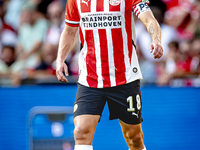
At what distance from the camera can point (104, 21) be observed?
122 inches

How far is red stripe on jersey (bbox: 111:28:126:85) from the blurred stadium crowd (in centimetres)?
213

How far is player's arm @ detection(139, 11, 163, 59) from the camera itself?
260 centimetres

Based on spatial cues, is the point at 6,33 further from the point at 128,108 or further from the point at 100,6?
the point at 128,108

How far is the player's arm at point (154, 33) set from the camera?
2.60 meters

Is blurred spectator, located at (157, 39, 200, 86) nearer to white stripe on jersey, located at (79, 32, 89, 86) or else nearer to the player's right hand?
white stripe on jersey, located at (79, 32, 89, 86)

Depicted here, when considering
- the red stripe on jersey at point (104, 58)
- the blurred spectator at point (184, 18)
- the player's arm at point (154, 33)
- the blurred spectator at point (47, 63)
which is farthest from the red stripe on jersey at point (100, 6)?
the blurred spectator at point (184, 18)

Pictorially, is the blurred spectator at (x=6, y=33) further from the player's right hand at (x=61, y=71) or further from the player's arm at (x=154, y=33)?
the player's arm at (x=154, y=33)

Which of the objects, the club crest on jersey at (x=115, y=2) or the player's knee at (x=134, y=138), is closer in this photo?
the club crest on jersey at (x=115, y=2)

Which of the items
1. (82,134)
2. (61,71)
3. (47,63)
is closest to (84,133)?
(82,134)

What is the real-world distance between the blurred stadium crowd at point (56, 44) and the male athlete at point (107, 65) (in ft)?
6.95

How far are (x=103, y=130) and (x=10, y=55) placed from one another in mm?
2442

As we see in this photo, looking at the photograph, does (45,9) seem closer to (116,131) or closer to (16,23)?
(16,23)

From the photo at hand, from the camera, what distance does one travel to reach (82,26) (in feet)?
10.5

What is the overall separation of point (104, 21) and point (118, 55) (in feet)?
1.22
